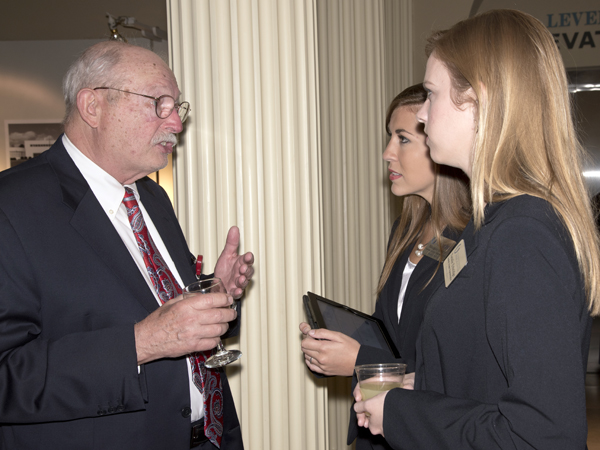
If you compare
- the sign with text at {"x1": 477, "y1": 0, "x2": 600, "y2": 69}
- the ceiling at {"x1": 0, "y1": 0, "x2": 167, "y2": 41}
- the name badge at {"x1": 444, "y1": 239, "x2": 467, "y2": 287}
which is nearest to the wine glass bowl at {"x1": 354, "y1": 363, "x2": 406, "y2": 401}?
the name badge at {"x1": 444, "y1": 239, "x2": 467, "y2": 287}

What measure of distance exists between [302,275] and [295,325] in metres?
0.20

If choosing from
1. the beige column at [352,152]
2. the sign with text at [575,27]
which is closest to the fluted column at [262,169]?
the beige column at [352,152]

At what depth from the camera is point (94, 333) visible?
1.30 m

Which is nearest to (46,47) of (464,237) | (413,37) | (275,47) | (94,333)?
(413,37)

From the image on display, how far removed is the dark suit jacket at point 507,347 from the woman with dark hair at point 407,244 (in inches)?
19.5

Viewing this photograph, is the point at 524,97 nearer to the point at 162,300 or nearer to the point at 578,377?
the point at 578,377

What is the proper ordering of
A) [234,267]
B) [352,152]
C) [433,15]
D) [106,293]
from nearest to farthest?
[106,293]
[234,267]
[352,152]
[433,15]

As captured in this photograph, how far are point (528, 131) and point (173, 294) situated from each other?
3.77 ft

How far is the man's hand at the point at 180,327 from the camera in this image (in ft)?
4.18

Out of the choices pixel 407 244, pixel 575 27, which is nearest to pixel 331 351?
pixel 407 244

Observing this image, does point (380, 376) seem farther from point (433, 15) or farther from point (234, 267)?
point (433, 15)

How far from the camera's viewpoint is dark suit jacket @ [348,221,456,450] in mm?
1704

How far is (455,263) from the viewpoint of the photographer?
113 centimetres

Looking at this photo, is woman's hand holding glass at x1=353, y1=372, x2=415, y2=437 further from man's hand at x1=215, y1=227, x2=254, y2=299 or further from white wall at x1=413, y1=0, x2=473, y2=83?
white wall at x1=413, y1=0, x2=473, y2=83
